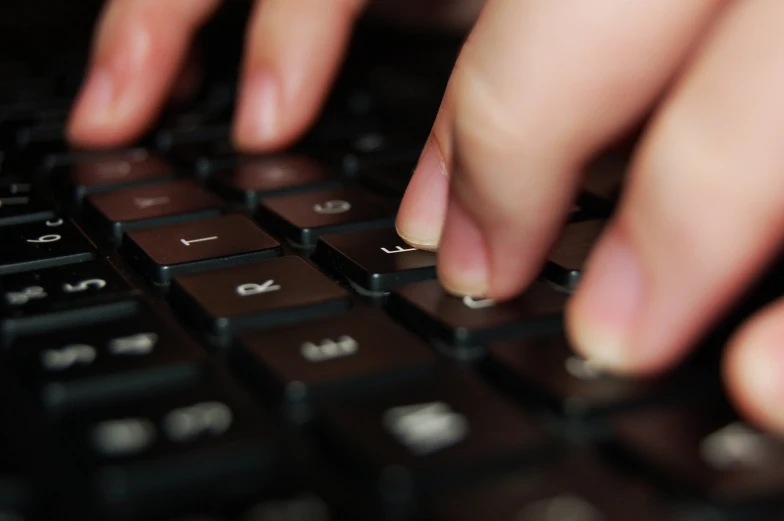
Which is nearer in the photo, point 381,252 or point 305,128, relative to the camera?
point 381,252

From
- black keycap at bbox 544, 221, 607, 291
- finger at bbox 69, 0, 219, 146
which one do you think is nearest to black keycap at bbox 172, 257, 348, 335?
black keycap at bbox 544, 221, 607, 291

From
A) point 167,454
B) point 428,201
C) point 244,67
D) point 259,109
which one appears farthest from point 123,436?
point 244,67

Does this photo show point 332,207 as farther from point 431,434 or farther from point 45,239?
point 431,434

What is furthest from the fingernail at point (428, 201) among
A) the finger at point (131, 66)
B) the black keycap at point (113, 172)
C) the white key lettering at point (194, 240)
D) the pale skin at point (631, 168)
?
the finger at point (131, 66)

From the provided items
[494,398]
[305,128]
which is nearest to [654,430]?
[494,398]

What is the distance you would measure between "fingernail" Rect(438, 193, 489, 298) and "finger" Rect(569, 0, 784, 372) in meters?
0.07

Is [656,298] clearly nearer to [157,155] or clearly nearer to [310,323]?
[310,323]

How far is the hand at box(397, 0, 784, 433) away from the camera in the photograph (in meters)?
0.36

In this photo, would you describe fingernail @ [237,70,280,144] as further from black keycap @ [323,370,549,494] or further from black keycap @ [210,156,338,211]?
black keycap @ [323,370,549,494]

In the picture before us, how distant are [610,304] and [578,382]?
4 centimetres

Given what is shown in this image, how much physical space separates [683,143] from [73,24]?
3.14 ft

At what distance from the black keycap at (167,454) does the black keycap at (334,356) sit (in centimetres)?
2

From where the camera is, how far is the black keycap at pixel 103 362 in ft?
1.18

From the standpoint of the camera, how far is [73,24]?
1153 mm
